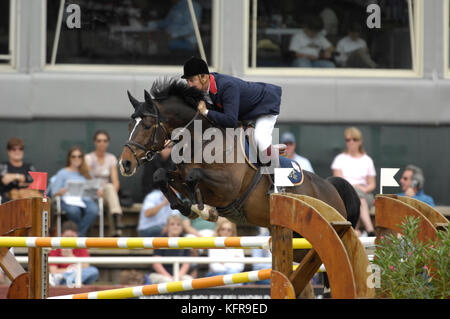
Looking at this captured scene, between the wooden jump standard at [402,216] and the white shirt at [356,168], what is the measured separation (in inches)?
148

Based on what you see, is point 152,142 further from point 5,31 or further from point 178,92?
point 5,31

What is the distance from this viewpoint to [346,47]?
34.3ft

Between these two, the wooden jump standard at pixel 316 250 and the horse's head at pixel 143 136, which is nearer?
the wooden jump standard at pixel 316 250

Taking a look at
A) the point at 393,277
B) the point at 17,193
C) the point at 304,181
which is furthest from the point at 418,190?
the point at 393,277

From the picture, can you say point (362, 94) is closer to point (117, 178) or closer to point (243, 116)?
point (117, 178)

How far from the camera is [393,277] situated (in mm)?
4371

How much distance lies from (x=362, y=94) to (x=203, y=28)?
2075mm

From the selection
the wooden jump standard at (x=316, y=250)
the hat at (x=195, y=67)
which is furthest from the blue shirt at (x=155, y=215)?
the wooden jump standard at (x=316, y=250)

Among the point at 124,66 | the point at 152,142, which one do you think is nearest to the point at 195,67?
the point at 152,142

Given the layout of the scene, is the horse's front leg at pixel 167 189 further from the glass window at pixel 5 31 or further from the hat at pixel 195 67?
the glass window at pixel 5 31

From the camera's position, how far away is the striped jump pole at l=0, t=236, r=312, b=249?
4.73 metres

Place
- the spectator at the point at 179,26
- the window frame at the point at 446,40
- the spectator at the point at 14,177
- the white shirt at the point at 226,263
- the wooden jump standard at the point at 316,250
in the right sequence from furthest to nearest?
the window frame at the point at 446,40 < the spectator at the point at 179,26 < the spectator at the point at 14,177 < the white shirt at the point at 226,263 < the wooden jump standard at the point at 316,250

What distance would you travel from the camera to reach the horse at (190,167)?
591cm

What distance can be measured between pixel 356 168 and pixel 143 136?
12.5ft
